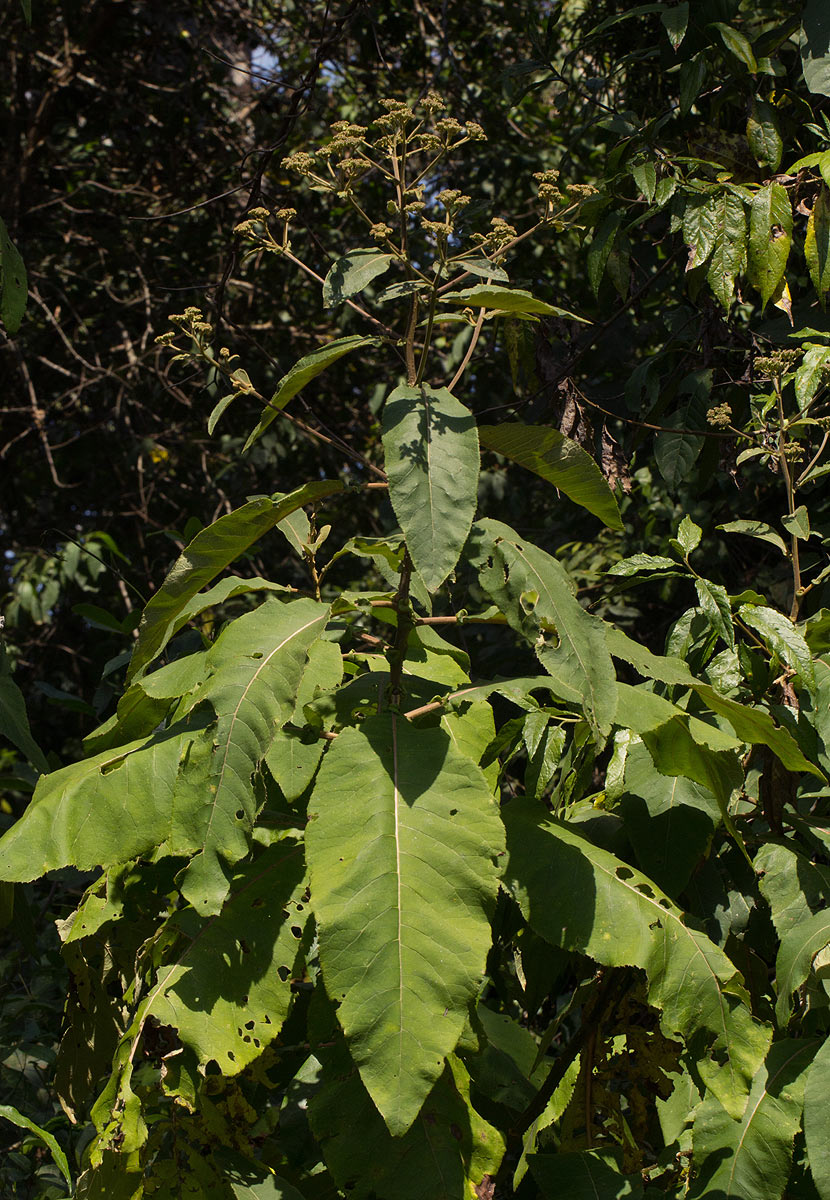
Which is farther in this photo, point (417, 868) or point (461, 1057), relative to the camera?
point (461, 1057)

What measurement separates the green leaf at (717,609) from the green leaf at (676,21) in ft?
5.17

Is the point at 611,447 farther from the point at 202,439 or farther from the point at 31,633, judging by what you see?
the point at 31,633

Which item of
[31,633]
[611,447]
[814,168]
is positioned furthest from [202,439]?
[814,168]

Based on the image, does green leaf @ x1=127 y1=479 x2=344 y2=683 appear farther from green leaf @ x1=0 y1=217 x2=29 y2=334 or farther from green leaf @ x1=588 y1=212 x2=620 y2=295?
green leaf @ x1=588 y1=212 x2=620 y2=295

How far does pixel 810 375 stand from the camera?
2199mm

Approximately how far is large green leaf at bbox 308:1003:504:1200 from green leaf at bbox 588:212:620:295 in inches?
78.9

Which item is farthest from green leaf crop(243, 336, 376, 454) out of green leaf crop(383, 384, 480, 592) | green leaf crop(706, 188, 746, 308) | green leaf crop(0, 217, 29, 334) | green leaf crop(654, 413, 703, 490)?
green leaf crop(654, 413, 703, 490)

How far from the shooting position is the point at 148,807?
1.40 metres

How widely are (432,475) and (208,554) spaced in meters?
0.37

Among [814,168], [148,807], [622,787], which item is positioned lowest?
[622,787]

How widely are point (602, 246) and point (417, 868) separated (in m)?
1.98

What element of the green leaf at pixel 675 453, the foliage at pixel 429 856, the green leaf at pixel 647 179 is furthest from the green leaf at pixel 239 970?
the green leaf at pixel 647 179

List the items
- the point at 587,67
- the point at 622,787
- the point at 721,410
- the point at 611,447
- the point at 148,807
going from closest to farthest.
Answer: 1. the point at 148,807
2. the point at 622,787
3. the point at 721,410
4. the point at 611,447
5. the point at 587,67

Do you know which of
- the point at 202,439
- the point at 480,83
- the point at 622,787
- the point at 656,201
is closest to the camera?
the point at 622,787
